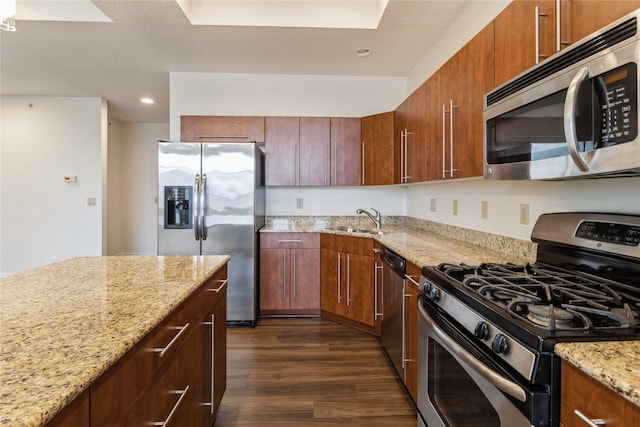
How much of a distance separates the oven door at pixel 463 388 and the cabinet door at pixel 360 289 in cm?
134

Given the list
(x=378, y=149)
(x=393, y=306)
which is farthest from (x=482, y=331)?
(x=378, y=149)

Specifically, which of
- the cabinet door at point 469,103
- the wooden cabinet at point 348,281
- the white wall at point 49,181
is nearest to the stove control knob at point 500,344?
the cabinet door at point 469,103

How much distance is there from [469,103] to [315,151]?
2027 millimetres

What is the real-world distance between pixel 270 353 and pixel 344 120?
236 centimetres

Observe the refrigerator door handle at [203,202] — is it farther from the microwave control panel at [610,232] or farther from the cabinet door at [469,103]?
the microwave control panel at [610,232]

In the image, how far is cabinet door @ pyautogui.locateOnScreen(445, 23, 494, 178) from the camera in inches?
68.8

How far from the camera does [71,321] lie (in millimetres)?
933

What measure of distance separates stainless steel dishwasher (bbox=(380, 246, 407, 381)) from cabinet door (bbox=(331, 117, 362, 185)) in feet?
4.14

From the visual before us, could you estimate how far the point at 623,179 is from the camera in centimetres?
132

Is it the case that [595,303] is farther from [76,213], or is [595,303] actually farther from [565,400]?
[76,213]

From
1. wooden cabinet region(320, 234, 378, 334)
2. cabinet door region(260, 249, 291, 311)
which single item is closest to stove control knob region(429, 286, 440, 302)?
wooden cabinet region(320, 234, 378, 334)

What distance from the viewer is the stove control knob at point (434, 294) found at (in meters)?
1.45

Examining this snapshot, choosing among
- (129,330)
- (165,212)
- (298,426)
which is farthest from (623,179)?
(165,212)

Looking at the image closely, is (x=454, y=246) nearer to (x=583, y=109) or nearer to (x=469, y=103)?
(x=469, y=103)
